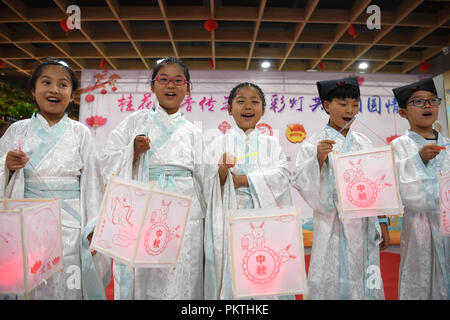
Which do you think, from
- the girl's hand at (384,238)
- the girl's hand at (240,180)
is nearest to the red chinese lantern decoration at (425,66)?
the girl's hand at (384,238)

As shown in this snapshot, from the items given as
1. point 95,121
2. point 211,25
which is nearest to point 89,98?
point 95,121

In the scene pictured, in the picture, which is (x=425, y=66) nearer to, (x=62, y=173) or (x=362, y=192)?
(x=362, y=192)

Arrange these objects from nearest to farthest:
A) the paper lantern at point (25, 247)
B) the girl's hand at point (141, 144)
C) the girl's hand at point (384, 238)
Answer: the paper lantern at point (25, 247)
the girl's hand at point (141, 144)
the girl's hand at point (384, 238)

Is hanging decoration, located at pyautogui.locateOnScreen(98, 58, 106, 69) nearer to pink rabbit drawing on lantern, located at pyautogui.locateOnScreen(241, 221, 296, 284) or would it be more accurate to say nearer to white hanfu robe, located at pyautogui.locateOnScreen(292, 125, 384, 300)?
white hanfu robe, located at pyautogui.locateOnScreen(292, 125, 384, 300)

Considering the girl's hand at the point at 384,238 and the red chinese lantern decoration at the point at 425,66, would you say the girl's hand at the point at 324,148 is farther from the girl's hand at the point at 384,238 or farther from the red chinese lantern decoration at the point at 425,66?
the red chinese lantern decoration at the point at 425,66

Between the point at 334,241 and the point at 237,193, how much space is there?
784mm

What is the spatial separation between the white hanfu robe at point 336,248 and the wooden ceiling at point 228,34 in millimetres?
1955

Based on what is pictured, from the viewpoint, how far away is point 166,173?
1.98 m

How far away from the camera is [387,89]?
412cm

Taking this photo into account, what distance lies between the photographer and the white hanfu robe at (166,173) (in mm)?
1888

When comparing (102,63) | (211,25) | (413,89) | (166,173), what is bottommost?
(166,173)

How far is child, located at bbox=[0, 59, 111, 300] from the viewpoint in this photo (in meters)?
1.85
